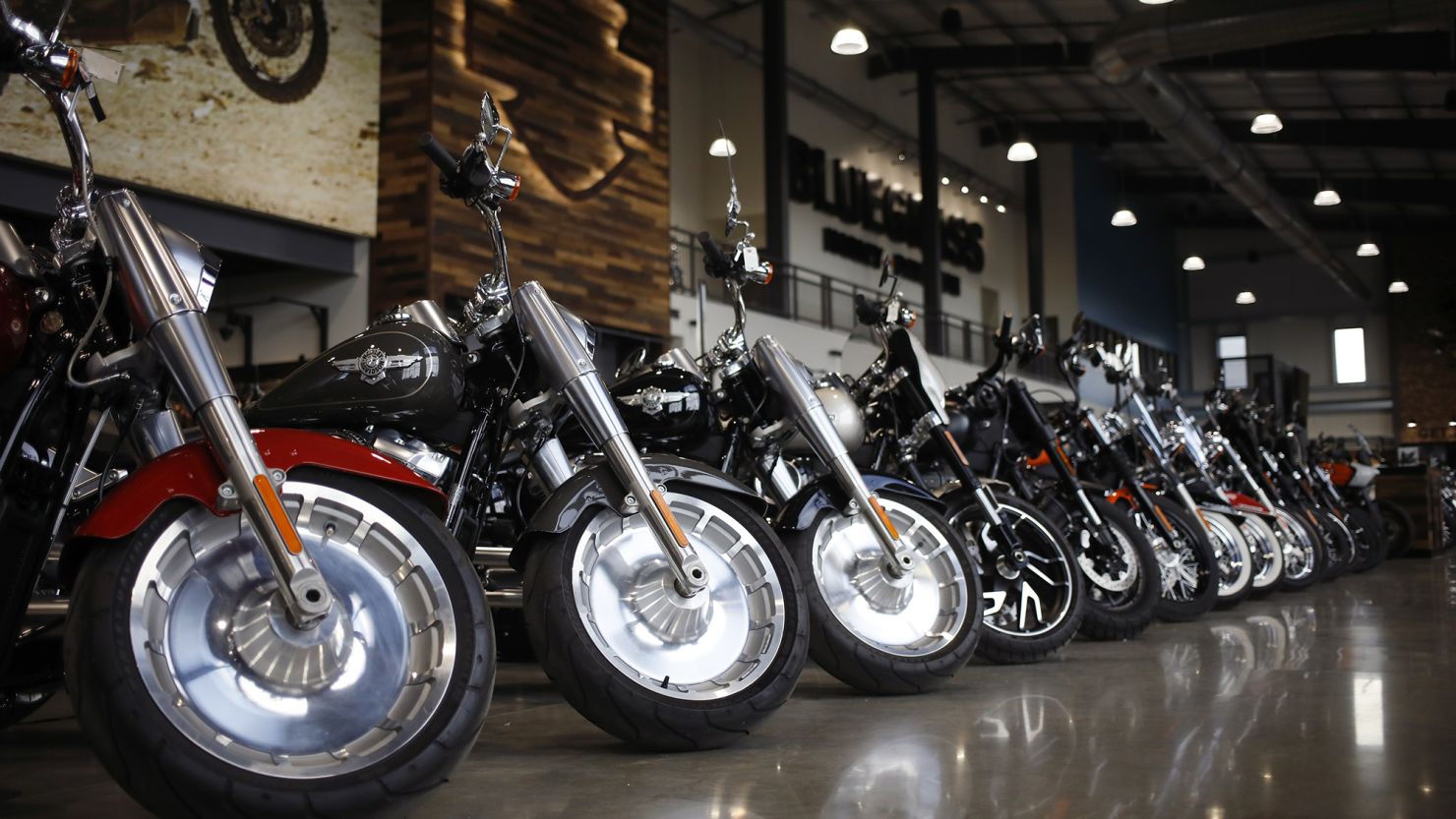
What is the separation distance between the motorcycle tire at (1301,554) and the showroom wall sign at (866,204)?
12111 mm

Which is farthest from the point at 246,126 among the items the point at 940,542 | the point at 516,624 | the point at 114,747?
the point at 114,747

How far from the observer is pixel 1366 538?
10805 millimetres

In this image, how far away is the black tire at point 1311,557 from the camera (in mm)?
8195

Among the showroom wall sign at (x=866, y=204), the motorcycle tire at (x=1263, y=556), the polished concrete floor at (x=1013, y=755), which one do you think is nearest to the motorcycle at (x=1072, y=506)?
the polished concrete floor at (x=1013, y=755)

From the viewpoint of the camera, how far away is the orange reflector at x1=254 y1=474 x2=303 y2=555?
2.01 metres

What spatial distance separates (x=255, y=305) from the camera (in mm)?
10586

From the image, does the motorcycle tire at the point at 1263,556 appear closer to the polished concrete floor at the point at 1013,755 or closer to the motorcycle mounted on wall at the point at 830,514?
the polished concrete floor at the point at 1013,755

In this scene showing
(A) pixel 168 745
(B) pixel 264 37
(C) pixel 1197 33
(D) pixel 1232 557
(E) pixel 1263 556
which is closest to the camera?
(A) pixel 168 745

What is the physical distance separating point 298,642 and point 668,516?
0.96m

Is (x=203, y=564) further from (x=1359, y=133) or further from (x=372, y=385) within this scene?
(x=1359, y=133)

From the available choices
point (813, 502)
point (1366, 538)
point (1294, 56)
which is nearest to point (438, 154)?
point (813, 502)

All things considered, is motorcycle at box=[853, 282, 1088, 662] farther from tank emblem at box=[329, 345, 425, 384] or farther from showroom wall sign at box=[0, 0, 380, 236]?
showroom wall sign at box=[0, 0, 380, 236]

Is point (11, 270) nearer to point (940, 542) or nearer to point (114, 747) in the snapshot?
point (114, 747)

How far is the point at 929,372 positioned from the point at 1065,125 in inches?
845
